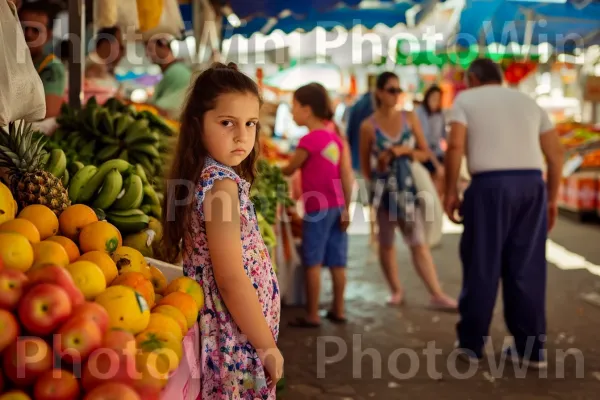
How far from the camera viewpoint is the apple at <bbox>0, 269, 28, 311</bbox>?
63.1 inches

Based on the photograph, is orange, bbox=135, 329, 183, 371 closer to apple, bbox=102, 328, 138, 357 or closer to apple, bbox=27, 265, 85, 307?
apple, bbox=102, 328, 138, 357

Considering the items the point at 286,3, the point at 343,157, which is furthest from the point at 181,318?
the point at 286,3

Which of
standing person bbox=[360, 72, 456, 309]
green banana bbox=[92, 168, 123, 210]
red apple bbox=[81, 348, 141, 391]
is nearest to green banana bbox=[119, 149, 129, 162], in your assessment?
green banana bbox=[92, 168, 123, 210]

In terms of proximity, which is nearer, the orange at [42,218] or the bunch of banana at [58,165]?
the orange at [42,218]

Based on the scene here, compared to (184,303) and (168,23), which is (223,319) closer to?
(184,303)

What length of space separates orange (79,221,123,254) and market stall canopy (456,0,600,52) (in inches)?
356

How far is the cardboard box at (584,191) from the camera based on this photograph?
1125 centimetres

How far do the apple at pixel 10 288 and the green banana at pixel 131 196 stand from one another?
4.22 feet

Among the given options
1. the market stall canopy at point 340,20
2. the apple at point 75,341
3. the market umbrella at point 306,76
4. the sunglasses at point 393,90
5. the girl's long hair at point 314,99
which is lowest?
the apple at point 75,341

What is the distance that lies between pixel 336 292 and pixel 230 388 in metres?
3.34

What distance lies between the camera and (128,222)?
2.85m

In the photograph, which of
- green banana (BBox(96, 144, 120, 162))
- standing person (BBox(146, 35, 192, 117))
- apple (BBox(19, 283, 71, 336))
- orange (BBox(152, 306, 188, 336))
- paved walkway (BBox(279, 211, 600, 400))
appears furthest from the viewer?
standing person (BBox(146, 35, 192, 117))

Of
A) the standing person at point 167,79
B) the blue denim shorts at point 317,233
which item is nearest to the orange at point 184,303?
the blue denim shorts at point 317,233

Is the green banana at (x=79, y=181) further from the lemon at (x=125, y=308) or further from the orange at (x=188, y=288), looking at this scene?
the lemon at (x=125, y=308)
